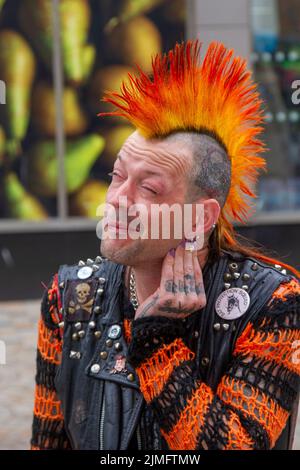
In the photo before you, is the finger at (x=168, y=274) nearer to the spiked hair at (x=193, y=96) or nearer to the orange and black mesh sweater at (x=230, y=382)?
the orange and black mesh sweater at (x=230, y=382)

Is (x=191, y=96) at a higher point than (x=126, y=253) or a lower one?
higher

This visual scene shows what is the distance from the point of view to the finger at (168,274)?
2322 mm

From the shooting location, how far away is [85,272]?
8.50 ft

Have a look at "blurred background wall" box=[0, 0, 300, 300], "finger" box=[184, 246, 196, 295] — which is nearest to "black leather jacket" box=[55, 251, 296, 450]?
"finger" box=[184, 246, 196, 295]

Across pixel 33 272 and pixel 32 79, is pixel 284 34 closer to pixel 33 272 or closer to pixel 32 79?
pixel 32 79

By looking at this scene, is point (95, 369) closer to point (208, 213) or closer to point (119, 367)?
point (119, 367)

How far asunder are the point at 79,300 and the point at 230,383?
0.50 metres

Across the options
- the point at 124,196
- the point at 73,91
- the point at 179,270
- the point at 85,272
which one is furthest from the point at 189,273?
the point at 73,91

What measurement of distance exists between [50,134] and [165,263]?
28.2ft

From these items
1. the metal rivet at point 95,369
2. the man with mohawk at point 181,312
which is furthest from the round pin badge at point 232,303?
the metal rivet at point 95,369

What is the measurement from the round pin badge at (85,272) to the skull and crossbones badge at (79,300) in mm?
24

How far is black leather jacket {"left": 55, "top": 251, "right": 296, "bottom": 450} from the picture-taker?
2361mm

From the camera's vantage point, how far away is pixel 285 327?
7.72 feet

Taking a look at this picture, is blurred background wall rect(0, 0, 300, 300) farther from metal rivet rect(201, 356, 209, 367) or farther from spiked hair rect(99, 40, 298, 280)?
metal rivet rect(201, 356, 209, 367)
